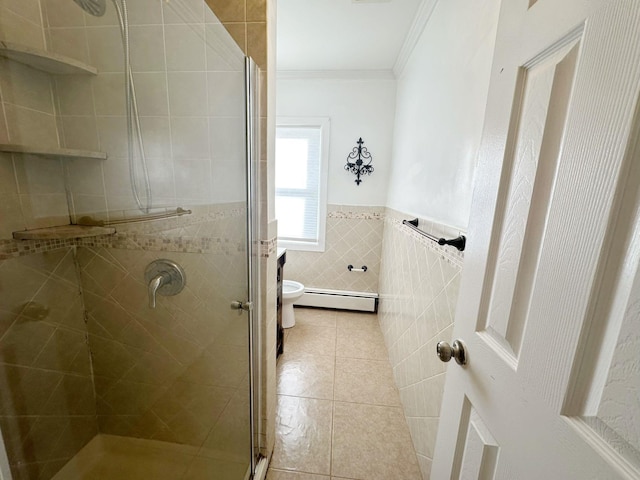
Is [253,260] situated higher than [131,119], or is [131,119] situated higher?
[131,119]

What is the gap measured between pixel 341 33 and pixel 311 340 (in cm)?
259

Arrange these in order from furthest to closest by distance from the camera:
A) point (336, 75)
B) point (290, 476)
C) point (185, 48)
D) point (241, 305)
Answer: point (336, 75) → point (290, 476) → point (241, 305) → point (185, 48)

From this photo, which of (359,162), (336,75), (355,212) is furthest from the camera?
(355,212)

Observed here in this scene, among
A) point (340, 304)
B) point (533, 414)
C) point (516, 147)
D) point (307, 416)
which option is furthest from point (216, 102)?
point (340, 304)

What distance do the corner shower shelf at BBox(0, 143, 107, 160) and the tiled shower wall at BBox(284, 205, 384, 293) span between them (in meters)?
2.13

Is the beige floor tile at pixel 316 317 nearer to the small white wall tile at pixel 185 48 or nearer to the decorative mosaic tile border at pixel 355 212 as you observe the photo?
the decorative mosaic tile border at pixel 355 212

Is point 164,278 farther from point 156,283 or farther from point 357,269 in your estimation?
point 357,269

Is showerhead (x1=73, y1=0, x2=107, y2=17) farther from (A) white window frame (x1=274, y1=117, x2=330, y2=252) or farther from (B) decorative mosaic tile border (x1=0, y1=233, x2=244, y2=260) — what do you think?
(A) white window frame (x1=274, y1=117, x2=330, y2=252)

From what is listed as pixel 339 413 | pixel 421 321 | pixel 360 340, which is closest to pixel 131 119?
pixel 421 321

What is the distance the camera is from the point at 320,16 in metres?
1.81

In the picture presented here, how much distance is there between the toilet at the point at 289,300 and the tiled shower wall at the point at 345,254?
0.44m

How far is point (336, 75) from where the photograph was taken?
263cm

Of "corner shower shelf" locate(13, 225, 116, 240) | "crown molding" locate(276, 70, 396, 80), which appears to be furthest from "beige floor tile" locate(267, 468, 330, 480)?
"crown molding" locate(276, 70, 396, 80)

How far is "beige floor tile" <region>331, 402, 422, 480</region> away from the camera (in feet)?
4.27
